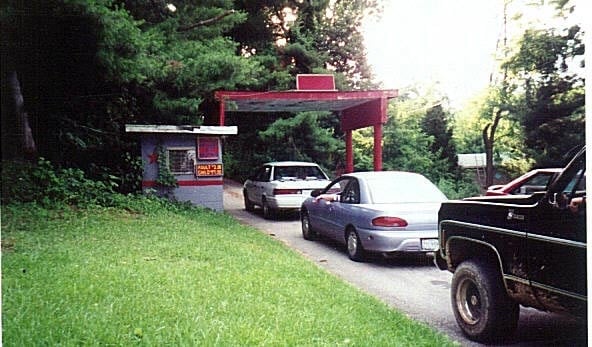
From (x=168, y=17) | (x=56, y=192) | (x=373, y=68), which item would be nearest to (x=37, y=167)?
(x=56, y=192)

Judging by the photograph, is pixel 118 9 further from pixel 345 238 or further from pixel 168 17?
pixel 345 238

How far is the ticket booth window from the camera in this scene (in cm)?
950

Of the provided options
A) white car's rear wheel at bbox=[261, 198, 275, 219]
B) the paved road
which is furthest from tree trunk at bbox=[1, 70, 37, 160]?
white car's rear wheel at bbox=[261, 198, 275, 219]

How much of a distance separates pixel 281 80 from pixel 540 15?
2.48m

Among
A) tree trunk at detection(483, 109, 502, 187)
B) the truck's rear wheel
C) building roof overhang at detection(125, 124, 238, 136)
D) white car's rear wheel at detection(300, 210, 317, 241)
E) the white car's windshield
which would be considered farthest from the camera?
building roof overhang at detection(125, 124, 238, 136)

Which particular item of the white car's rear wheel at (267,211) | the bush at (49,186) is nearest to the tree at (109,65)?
the bush at (49,186)

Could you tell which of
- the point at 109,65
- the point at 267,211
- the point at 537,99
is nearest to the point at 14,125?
the point at 109,65

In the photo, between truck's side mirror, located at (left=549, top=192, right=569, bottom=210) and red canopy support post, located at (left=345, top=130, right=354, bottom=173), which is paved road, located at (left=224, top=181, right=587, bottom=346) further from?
red canopy support post, located at (left=345, top=130, right=354, bottom=173)

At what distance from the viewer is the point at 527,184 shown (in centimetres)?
345

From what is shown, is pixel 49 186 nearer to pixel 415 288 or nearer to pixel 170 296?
pixel 170 296

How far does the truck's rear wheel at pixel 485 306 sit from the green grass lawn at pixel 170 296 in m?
0.28

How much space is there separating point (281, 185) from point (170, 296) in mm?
4714

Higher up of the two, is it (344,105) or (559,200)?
(344,105)

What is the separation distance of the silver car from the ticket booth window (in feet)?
11.9
